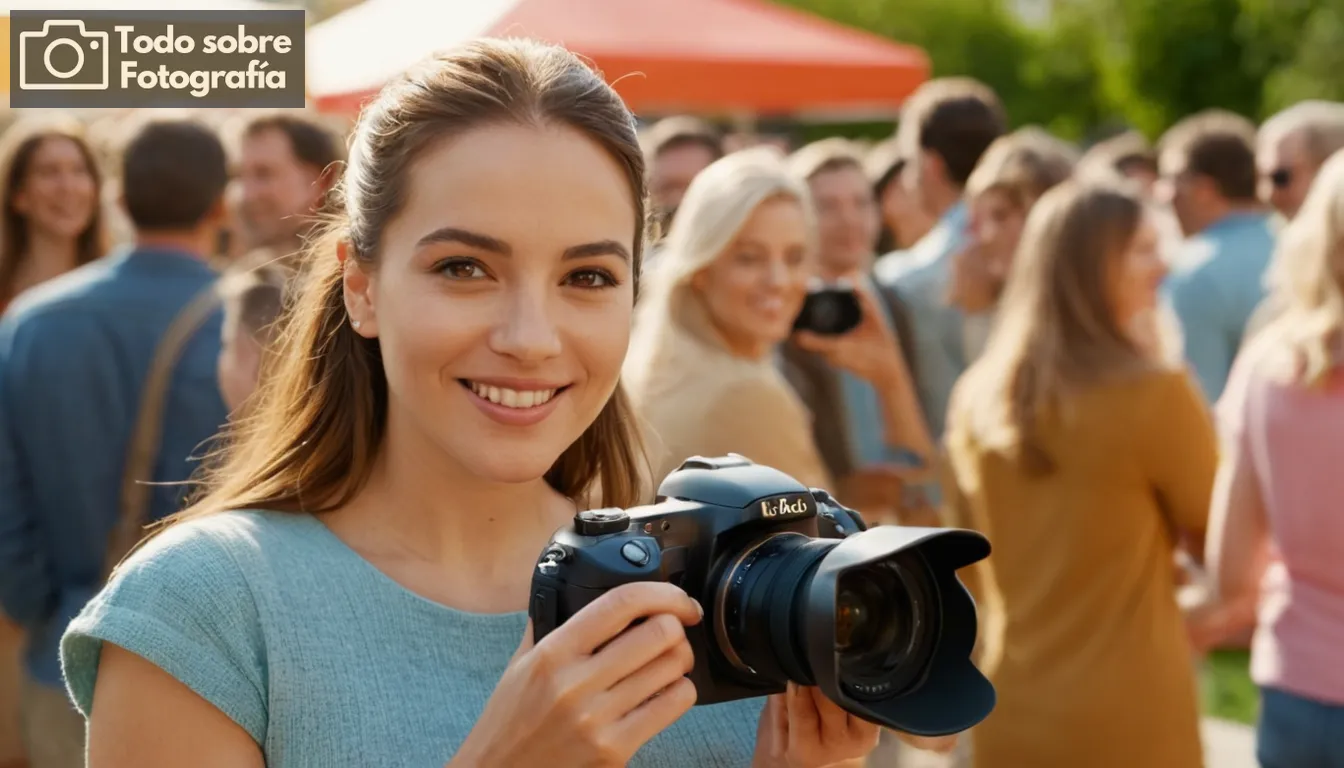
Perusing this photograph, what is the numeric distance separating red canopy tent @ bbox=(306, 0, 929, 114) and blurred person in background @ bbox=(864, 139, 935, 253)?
19.3 inches

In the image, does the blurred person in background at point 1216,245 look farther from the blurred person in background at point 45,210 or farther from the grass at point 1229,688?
the blurred person in background at point 45,210

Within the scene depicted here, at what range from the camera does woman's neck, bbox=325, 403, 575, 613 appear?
183cm

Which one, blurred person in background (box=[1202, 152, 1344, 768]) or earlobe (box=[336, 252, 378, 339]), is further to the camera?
blurred person in background (box=[1202, 152, 1344, 768])

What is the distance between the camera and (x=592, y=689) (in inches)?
57.7

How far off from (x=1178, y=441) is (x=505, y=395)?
2.01 m

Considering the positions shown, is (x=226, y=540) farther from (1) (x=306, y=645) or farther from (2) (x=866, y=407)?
(2) (x=866, y=407)

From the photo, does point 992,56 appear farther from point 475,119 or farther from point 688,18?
point 475,119

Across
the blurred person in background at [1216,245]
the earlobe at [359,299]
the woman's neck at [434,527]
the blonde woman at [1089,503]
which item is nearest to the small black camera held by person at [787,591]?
the woman's neck at [434,527]

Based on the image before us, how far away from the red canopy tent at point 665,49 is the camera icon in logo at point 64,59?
12.0 ft

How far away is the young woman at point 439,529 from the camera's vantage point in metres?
1.53

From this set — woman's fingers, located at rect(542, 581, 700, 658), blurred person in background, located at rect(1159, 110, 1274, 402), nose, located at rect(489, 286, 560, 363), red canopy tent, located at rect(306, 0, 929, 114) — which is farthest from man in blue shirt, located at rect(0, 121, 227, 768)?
blurred person in background, located at rect(1159, 110, 1274, 402)

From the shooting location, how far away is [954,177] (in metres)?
5.78

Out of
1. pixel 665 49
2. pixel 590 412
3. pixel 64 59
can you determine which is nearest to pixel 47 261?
pixel 64 59

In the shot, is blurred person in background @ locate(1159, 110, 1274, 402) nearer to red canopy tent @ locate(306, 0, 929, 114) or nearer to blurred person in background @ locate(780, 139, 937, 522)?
blurred person in background @ locate(780, 139, 937, 522)
